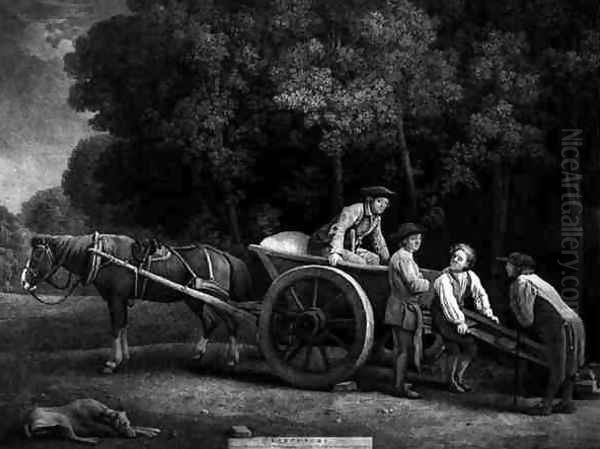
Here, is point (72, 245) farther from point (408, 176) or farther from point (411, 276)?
point (408, 176)

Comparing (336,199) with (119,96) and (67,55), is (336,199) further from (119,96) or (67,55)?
(67,55)

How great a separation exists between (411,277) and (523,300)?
0.94m

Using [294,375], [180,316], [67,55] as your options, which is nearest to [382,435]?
[294,375]

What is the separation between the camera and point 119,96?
8.35 metres

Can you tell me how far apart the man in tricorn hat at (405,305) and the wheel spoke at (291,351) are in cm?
71

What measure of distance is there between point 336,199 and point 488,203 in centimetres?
133

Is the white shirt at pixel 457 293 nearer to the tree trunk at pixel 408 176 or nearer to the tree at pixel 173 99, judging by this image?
the tree trunk at pixel 408 176

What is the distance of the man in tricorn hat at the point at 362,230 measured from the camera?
815 centimetres

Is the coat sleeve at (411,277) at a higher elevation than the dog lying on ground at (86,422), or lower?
higher

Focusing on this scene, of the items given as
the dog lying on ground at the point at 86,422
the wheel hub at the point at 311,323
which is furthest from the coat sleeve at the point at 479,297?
the dog lying on ground at the point at 86,422

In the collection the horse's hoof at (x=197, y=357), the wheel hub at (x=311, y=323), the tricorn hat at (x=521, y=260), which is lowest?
the horse's hoof at (x=197, y=357)

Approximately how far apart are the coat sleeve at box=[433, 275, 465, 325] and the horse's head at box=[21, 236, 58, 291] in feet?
10.0

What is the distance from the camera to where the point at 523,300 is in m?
7.87

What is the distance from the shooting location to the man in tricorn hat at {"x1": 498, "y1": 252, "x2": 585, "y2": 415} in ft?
25.2
